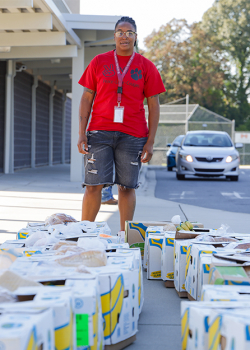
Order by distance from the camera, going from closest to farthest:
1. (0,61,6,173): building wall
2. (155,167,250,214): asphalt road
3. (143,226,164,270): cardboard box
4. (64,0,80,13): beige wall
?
(143,226,164,270): cardboard box, (155,167,250,214): asphalt road, (0,61,6,173): building wall, (64,0,80,13): beige wall

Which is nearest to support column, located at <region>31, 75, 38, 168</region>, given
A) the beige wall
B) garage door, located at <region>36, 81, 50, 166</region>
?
Result: garage door, located at <region>36, 81, 50, 166</region>

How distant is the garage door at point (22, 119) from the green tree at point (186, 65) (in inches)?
1082

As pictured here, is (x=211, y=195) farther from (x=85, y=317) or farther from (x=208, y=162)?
(x=85, y=317)

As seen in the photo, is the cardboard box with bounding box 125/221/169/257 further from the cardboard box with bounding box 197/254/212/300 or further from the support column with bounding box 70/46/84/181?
the support column with bounding box 70/46/84/181

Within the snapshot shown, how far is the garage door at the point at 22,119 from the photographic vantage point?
1440 centimetres

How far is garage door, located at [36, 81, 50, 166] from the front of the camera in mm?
17422

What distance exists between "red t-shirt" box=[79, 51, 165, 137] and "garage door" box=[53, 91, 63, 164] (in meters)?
16.7

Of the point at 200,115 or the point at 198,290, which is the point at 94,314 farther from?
the point at 200,115

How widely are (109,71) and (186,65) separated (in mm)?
39836

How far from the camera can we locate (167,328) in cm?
236

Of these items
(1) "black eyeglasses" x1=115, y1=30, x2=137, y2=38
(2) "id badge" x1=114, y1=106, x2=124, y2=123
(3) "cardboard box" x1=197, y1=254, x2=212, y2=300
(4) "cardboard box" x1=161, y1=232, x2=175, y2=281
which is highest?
(1) "black eyeglasses" x1=115, y1=30, x2=137, y2=38

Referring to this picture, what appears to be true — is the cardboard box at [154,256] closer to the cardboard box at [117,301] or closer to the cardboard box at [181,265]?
the cardboard box at [181,265]

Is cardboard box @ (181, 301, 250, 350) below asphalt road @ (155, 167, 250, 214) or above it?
above

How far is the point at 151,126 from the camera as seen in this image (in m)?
4.01
